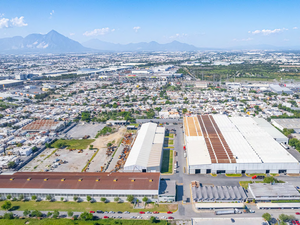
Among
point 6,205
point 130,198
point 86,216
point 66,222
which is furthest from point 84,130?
point 86,216

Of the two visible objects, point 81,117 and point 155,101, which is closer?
point 81,117

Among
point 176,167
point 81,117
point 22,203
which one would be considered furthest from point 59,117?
point 176,167

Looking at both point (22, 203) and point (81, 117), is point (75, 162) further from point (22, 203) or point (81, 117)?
point (81, 117)

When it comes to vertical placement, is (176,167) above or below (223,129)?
below

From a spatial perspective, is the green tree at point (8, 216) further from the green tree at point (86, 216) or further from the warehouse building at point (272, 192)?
the warehouse building at point (272, 192)

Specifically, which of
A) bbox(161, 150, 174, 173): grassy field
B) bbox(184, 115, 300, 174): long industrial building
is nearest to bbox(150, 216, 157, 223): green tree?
bbox(161, 150, 174, 173): grassy field

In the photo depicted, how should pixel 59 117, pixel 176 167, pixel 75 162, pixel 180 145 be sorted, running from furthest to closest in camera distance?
pixel 59 117 → pixel 180 145 → pixel 75 162 → pixel 176 167
